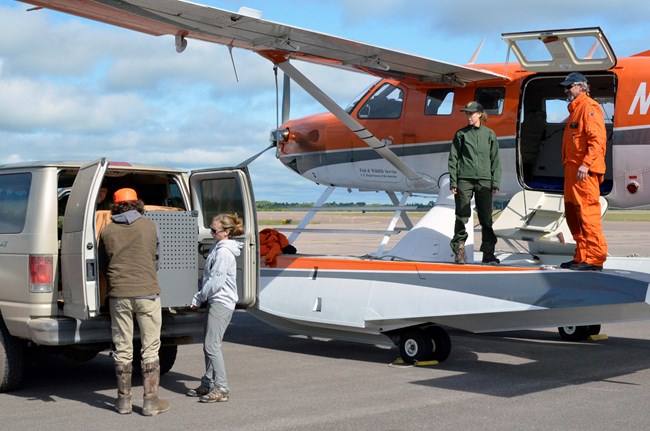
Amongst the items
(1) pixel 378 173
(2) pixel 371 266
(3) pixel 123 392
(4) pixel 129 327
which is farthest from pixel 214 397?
(1) pixel 378 173

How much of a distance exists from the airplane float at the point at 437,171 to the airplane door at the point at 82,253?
5.42 feet

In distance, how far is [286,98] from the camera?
499 inches

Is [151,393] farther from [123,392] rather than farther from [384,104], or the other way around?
[384,104]

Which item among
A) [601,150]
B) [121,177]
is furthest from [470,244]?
[121,177]

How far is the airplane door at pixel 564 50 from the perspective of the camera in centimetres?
916

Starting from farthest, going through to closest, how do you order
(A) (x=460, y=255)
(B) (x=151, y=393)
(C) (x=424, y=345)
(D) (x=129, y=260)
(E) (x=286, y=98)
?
1. (E) (x=286, y=98)
2. (A) (x=460, y=255)
3. (C) (x=424, y=345)
4. (D) (x=129, y=260)
5. (B) (x=151, y=393)

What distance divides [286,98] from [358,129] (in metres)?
2.44

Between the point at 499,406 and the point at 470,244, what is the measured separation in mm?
3300

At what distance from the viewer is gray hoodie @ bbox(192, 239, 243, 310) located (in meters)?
6.98

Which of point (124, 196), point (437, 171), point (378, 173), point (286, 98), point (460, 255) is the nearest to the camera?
point (124, 196)

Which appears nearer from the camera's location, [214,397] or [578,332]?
[214,397]

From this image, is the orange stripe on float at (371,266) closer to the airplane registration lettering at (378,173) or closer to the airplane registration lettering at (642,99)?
the airplane registration lettering at (378,173)

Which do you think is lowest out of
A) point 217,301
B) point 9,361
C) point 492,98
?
point 9,361

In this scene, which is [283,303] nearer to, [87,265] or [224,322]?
[224,322]
